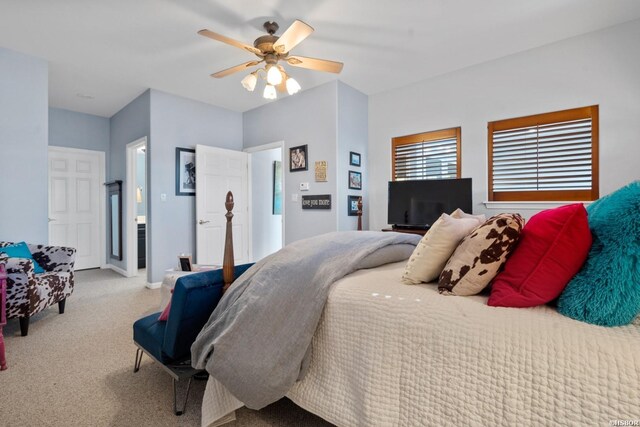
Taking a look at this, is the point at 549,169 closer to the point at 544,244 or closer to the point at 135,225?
the point at 544,244

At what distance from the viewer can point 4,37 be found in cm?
303

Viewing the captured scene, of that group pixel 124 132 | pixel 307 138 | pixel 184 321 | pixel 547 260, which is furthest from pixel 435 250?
pixel 124 132

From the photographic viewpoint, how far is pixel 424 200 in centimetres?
371

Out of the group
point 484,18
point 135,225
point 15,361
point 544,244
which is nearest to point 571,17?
point 484,18

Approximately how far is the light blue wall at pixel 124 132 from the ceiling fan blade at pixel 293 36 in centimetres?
263

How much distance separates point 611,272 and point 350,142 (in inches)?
138

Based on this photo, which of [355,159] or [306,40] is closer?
[306,40]

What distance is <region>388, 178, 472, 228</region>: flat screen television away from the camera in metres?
3.47

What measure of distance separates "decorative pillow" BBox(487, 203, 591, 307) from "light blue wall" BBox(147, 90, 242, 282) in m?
4.24

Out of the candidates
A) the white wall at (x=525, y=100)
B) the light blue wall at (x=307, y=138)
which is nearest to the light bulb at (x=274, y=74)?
the light blue wall at (x=307, y=138)

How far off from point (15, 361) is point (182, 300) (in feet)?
5.63

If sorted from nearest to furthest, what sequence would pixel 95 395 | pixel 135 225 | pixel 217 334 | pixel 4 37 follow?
1. pixel 217 334
2. pixel 95 395
3. pixel 4 37
4. pixel 135 225

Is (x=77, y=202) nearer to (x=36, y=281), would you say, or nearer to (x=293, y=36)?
(x=36, y=281)

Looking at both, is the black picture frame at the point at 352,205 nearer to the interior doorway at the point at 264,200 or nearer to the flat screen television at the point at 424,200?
the flat screen television at the point at 424,200
